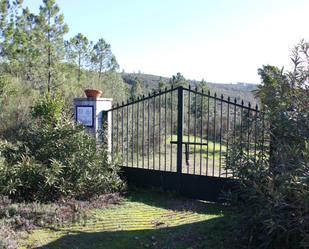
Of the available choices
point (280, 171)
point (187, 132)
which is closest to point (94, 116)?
point (187, 132)

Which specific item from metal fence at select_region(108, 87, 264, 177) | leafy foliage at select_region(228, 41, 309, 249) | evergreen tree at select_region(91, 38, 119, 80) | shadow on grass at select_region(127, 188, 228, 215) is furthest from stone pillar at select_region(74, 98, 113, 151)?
evergreen tree at select_region(91, 38, 119, 80)

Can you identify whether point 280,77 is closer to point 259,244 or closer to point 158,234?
point 259,244

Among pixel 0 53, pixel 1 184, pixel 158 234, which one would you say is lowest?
pixel 158 234

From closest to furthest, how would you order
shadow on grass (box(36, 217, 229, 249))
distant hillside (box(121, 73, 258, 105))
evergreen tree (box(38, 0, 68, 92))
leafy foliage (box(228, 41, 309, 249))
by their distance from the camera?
leafy foliage (box(228, 41, 309, 249))
shadow on grass (box(36, 217, 229, 249))
evergreen tree (box(38, 0, 68, 92))
distant hillside (box(121, 73, 258, 105))

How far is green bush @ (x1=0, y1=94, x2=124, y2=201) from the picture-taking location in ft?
20.2

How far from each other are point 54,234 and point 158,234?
4.34 feet

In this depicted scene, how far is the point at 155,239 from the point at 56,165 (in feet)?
7.24

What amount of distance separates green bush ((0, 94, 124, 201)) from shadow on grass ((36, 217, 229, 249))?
1501 millimetres

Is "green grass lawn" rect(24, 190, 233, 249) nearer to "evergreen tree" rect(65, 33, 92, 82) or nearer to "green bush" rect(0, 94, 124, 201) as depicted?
"green bush" rect(0, 94, 124, 201)

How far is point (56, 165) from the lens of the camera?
6180mm

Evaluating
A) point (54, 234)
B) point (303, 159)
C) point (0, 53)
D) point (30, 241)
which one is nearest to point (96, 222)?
point (54, 234)

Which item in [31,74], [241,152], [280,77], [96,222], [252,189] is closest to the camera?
[252,189]

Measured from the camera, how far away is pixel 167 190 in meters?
7.21

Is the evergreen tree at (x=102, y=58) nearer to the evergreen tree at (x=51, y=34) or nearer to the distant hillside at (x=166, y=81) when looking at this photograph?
the distant hillside at (x=166, y=81)
